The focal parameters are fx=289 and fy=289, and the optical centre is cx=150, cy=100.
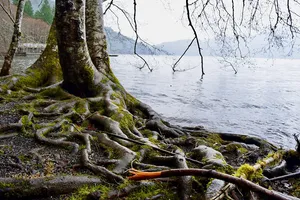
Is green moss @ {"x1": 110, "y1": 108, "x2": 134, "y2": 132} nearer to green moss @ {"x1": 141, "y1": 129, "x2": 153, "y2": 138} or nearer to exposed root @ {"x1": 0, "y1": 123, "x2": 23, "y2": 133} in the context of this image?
green moss @ {"x1": 141, "y1": 129, "x2": 153, "y2": 138}

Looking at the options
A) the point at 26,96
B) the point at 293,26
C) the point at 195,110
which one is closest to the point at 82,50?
the point at 26,96

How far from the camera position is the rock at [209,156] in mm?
4010

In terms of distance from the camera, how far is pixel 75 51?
259 inches

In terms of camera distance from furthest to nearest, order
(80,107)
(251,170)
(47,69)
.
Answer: (47,69) → (80,107) → (251,170)

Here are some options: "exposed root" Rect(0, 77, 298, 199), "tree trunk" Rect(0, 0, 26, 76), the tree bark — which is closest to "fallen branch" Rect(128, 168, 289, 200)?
"exposed root" Rect(0, 77, 298, 199)

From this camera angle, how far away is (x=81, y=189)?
3.33 meters

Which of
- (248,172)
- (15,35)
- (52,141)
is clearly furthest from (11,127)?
(15,35)

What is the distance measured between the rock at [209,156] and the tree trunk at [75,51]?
3408 millimetres

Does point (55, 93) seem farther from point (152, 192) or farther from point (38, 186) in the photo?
point (152, 192)

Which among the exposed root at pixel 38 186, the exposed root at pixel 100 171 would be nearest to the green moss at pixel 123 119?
the exposed root at pixel 100 171

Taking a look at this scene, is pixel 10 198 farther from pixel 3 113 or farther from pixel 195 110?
pixel 195 110

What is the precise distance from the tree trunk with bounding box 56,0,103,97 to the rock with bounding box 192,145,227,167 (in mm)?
3408

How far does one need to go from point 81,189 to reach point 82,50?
13.4ft

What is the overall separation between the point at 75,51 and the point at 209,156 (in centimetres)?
393
